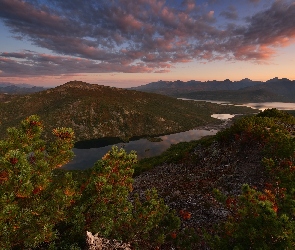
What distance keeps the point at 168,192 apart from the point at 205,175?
698 centimetres

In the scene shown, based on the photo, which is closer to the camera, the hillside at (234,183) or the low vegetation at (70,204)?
the low vegetation at (70,204)

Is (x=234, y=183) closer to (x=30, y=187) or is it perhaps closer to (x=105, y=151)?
(x=30, y=187)

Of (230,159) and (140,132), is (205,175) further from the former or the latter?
(140,132)

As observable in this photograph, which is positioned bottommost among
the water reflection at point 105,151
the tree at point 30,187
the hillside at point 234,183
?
the water reflection at point 105,151

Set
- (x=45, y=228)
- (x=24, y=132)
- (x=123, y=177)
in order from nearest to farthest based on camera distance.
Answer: (x=45, y=228), (x=24, y=132), (x=123, y=177)

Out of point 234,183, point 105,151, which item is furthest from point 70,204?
point 105,151

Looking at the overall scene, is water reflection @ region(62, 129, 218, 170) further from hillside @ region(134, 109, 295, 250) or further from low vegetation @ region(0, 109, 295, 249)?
low vegetation @ region(0, 109, 295, 249)

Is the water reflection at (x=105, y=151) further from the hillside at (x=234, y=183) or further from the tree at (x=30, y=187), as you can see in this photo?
the tree at (x=30, y=187)

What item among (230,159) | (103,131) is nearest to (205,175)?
(230,159)

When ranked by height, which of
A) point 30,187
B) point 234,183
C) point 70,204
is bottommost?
point 234,183

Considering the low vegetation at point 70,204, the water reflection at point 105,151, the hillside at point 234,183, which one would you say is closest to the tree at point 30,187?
the low vegetation at point 70,204

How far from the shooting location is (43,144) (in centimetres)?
1222

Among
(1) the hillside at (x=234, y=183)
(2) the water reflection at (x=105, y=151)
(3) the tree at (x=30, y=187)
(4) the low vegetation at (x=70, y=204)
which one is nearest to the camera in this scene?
(3) the tree at (x=30, y=187)

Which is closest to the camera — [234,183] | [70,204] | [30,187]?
[30,187]
